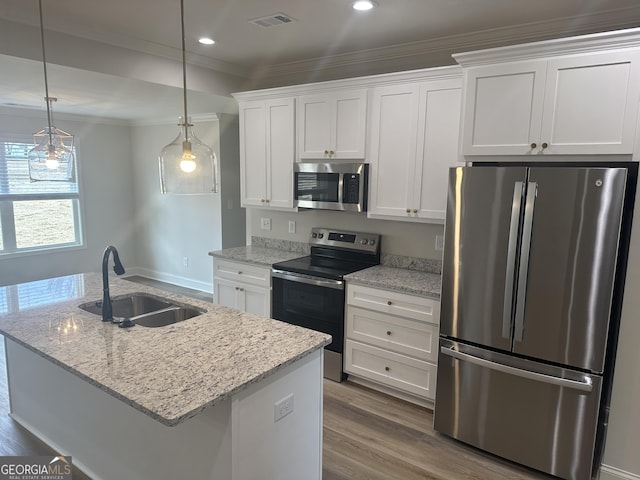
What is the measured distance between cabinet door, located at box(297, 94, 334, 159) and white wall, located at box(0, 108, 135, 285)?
3.99 m

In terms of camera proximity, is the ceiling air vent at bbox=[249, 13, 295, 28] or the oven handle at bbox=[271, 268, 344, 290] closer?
the ceiling air vent at bbox=[249, 13, 295, 28]

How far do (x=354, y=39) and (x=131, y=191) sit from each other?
15.9ft

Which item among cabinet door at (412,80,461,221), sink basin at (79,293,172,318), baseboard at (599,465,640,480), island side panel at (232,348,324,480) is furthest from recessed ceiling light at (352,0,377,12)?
baseboard at (599,465,640,480)

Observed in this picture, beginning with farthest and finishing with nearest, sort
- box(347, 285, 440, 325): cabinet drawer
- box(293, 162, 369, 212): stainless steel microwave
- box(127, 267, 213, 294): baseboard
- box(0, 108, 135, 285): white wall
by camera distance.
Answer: box(127, 267, 213, 294): baseboard → box(0, 108, 135, 285): white wall → box(293, 162, 369, 212): stainless steel microwave → box(347, 285, 440, 325): cabinet drawer

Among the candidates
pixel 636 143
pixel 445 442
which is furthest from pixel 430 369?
pixel 636 143

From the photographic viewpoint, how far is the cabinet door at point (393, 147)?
316cm

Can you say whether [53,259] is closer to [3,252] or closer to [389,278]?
[3,252]

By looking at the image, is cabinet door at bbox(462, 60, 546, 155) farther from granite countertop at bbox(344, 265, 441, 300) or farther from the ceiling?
granite countertop at bbox(344, 265, 441, 300)

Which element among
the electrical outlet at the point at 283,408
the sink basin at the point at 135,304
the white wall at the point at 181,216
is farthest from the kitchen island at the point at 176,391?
the white wall at the point at 181,216

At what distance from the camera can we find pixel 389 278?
3234 mm

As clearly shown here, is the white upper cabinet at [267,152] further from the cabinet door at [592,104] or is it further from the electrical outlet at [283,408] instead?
the electrical outlet at [283,408]

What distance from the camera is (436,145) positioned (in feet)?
10.1

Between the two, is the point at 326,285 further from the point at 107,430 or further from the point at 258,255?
the point at 107,430

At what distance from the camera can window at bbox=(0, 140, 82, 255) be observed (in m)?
5.52
